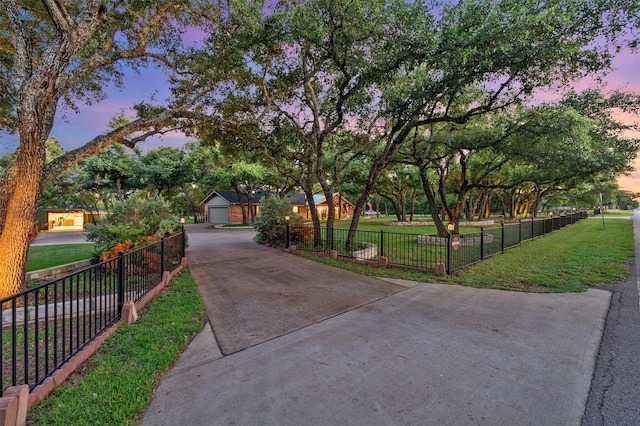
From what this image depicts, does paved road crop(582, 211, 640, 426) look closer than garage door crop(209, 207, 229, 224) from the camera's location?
Yes

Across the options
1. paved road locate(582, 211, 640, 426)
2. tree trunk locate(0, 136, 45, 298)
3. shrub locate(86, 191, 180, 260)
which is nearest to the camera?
paved road locate(582, 211, 640, 426)

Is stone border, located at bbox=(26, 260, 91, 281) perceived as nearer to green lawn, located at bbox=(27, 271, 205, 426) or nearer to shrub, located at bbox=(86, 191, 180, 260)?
shrub, located at bbox=(86, 191, 180, 260)

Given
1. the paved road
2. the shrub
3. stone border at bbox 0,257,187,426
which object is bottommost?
the paved road

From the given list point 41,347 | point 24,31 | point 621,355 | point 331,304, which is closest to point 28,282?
point 41,347

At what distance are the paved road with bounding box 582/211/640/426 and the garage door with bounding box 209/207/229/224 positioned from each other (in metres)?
35.0

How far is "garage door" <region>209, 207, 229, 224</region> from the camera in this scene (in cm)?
3547

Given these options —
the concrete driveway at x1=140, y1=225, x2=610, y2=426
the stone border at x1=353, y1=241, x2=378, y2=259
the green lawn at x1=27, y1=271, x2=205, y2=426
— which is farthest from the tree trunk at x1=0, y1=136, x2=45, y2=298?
the stone border at x1=353, y1=241, x2=378, y2=259

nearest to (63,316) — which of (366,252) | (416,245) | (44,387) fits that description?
(44,387)

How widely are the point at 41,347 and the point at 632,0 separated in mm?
10991

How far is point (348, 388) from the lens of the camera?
2.61m

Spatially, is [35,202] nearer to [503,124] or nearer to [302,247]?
[302,247]

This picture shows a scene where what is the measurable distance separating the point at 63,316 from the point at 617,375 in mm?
5436

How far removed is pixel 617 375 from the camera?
2.79m

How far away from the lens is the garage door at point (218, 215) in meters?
35.5
